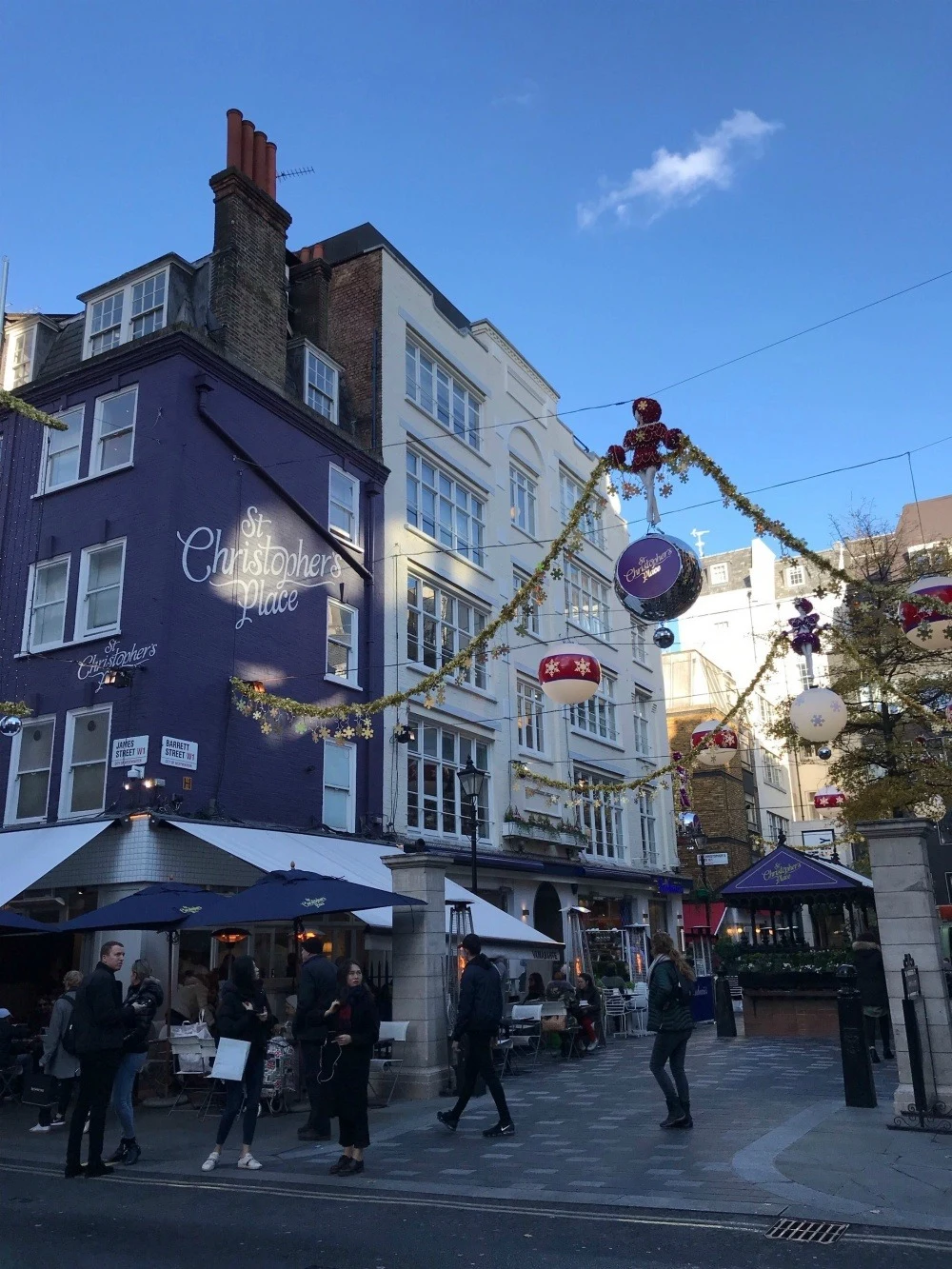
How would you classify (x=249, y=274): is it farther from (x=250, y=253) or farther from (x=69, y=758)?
(x=69, y=758)

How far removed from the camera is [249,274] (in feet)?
67.7

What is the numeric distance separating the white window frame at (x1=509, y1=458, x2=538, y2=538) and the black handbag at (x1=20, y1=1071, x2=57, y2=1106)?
1981cm

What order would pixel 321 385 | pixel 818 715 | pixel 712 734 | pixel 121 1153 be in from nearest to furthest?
pixel 121 1153
pixel 818 715
pixel 712 734
pixel 321 385

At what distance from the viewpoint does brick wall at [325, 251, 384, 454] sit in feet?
76.9

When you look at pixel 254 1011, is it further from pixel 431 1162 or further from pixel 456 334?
pixel 456 334

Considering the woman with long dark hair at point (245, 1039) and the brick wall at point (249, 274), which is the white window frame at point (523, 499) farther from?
the woman with long dark hair at point (245, 1039)

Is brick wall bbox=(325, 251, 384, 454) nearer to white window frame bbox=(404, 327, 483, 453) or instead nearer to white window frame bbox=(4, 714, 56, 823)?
white window frame bbox=(404, 327, 483, 453)

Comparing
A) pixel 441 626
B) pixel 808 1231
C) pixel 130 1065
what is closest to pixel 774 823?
pixel 441 626

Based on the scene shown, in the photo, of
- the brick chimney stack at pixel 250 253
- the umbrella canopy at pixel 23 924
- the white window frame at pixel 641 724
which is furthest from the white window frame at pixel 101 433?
the white window frame at pixel 641 724

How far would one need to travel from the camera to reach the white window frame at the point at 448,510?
2458cm

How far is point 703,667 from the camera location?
152 feet

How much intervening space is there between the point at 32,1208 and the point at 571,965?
1988 cm

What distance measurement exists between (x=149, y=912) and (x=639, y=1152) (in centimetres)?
656

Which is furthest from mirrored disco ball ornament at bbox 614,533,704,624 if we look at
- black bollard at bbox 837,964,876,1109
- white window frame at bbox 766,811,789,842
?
white window frame at bbox 766,811,789,842
